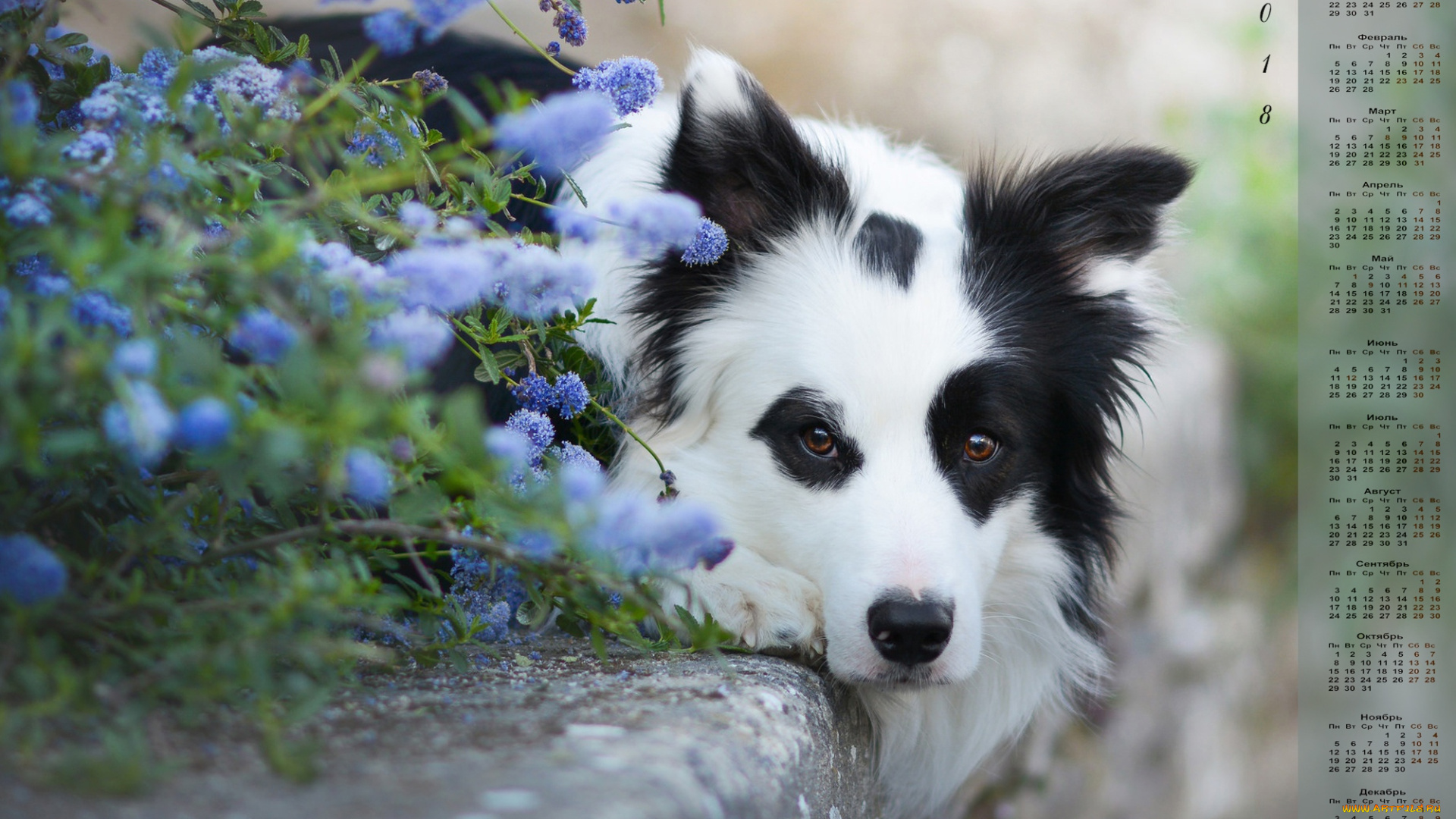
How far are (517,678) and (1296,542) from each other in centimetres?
488

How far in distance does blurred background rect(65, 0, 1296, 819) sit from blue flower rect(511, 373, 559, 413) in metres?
1.17

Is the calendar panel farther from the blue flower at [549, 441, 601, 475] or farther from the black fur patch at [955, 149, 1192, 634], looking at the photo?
the blue flower at [549, 441, 601, 475]

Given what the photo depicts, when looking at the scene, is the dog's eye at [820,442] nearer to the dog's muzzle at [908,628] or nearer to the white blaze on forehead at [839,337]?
the white blaze on forehead at [839,337]

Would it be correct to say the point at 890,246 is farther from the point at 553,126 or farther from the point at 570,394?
the point at 553,126

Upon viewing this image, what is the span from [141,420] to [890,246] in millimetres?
1601

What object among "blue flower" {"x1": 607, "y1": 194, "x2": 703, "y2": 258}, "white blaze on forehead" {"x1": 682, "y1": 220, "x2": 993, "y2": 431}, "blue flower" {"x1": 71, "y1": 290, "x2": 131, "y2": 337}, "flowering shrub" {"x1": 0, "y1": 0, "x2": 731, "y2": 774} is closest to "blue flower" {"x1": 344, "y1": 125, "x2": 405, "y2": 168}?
"flowering shrub" {"x1": 0, "y1": 0, "x2": 731, "y2": 774}

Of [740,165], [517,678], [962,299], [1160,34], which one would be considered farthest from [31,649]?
[1160,34]

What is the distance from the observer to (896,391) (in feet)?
6.57

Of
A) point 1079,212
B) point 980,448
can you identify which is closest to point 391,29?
point 980,448

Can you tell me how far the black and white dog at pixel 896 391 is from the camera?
6.33ft

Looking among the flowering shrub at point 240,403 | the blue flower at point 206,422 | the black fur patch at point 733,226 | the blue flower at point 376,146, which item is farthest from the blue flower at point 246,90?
the black fur patch at point 733,226

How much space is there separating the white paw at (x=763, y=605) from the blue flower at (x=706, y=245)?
1.83 feet

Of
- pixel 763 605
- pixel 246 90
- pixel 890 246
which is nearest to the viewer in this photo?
pixel 246 90

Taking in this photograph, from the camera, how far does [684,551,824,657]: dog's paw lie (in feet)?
6.23
